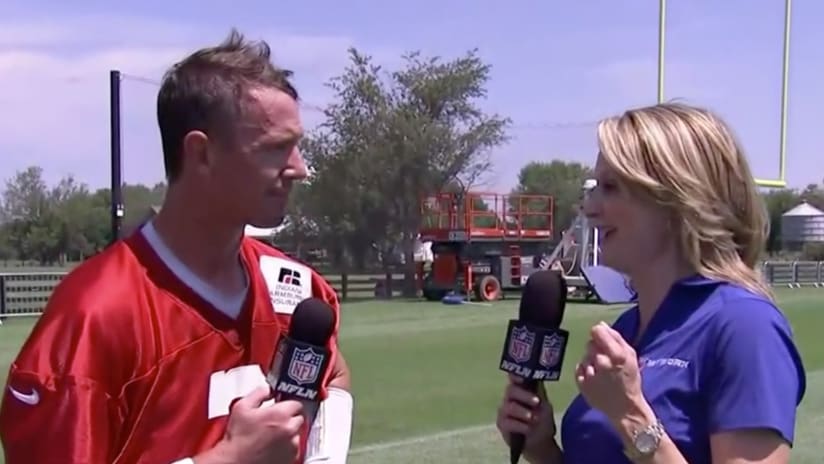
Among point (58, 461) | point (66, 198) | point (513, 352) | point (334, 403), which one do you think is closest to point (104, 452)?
point (58, 461)

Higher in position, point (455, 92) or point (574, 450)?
point (455, 92)

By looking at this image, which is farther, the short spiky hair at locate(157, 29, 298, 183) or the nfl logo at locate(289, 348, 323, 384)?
the short spiky hair at locate(157, 29, 298, 183)

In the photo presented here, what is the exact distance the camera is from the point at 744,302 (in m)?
2.90

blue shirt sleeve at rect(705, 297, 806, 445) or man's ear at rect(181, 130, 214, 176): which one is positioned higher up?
man's ear at rect(181, 130, 214, 176)

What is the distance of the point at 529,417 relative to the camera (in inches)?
132

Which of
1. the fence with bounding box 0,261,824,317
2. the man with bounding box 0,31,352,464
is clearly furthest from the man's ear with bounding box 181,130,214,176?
the fence with bounding box 0,261,824,317

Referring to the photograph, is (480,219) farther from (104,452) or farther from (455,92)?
(104,452)

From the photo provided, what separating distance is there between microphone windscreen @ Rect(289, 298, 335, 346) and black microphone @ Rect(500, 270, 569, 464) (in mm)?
524

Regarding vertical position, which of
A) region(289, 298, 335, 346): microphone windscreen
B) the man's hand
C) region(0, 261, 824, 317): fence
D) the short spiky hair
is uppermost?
the short spiky hair

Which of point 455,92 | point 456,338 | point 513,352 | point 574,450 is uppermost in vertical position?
point 455,92

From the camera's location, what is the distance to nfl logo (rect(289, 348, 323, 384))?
9.02ft

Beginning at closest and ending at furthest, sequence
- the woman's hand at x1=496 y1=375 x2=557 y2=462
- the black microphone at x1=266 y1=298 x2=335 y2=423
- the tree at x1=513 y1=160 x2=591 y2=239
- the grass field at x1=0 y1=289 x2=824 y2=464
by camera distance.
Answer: the black microphone at x1=266 y1=298 x2=335 y2=423 → the woman's hand at x1=496 y1=375 x2=557 y2=462 → the grass field at x1=0 y1=289 x2=824 y2=464 → the tree at x1=513 y1=160 x2=591 y2=239

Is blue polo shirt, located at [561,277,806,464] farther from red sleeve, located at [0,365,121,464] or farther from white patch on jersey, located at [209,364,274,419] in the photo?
red sleeve, located at [0,365,121,464]

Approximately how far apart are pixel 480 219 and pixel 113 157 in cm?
1375
